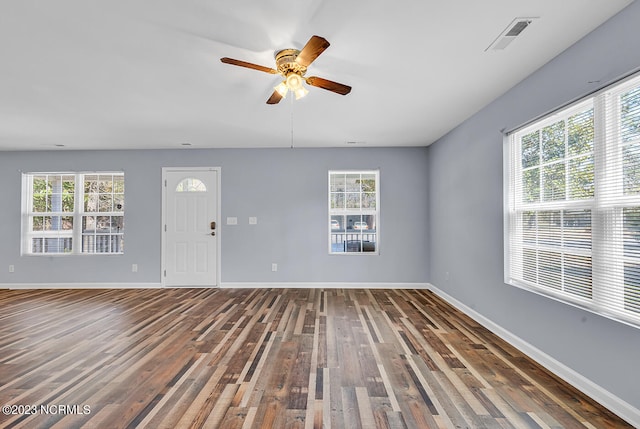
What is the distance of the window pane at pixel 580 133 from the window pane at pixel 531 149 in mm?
363

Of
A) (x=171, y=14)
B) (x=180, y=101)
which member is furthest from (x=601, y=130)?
(x=180, y=101)

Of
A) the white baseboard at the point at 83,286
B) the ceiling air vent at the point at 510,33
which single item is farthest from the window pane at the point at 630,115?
the white baseboard at the point at 83,286

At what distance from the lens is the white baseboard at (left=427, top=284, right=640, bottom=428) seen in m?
1.76

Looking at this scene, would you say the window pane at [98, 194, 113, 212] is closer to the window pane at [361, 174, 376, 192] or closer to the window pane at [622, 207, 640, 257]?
the window pane at [361, 174, 376, 192]

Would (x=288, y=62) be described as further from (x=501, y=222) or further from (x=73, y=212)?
(x=73, y=212)

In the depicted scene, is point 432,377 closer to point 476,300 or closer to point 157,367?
point 476,300

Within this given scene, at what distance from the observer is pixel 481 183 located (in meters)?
3.44

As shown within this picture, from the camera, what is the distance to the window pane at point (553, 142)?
2.34 m

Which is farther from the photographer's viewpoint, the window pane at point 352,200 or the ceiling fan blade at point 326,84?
the window pane at point 352,200

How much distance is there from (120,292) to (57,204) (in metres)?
2.09

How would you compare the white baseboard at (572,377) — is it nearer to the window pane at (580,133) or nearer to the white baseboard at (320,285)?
the window pane at (580,133)

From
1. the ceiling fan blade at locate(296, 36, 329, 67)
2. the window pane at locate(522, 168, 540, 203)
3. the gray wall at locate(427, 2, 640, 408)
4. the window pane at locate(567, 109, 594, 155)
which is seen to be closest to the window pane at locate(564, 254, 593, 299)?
the gray wall at locate(427, 2, 640, 408)

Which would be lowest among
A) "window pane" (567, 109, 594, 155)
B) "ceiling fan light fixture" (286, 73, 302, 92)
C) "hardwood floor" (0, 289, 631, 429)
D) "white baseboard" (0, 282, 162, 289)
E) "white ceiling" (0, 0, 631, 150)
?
"hardwood floor" (0, 289, 631, 429)

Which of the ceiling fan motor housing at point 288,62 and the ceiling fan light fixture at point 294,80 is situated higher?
the ceiling fan motor housing at point 288,62
